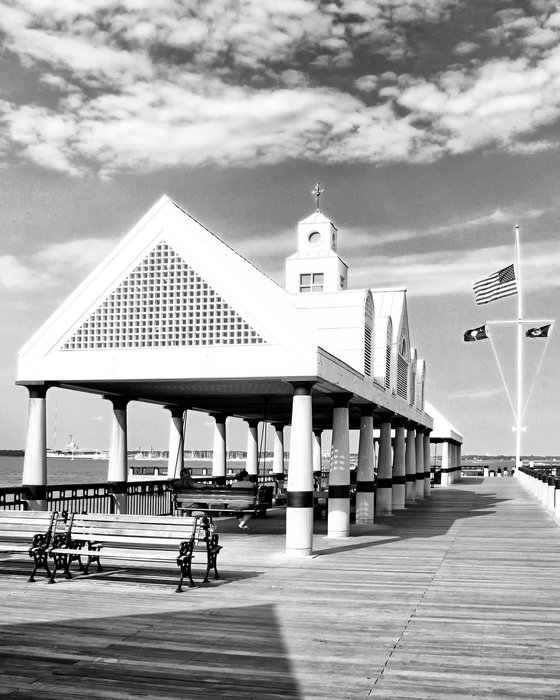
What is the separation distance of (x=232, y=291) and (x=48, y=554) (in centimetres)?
623

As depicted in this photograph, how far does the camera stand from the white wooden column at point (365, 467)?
74.3 ft

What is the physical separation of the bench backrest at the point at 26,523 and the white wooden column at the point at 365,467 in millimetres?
11368

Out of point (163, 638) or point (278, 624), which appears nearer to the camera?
point (163, 638)

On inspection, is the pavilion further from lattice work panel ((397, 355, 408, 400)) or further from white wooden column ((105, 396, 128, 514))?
lattice work panel ((397, 355, 408, 400))

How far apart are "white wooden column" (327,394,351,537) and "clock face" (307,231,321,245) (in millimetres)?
6481

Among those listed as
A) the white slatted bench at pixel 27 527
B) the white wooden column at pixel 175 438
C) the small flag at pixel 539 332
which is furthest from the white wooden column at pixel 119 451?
the small flag at pixel 539 332

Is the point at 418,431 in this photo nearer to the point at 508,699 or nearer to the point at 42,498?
the point at 42,498

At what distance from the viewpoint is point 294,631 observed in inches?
358

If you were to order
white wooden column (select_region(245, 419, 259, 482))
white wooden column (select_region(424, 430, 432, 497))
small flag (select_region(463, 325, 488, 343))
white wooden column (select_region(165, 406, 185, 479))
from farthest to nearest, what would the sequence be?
small flag (select_region(463, 325, 488, 343)) < white wooden column (select_region(424, 430, 432, 497)) < white wooden column (select_region(245, 419, 259, 482)) < white wooden column (select_region(165, 406, 185, 479))

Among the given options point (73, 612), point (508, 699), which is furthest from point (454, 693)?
point (73, 612)

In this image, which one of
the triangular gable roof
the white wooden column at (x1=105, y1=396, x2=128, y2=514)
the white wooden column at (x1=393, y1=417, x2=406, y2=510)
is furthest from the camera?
the white wooden column at (x1=393, y1=417, x2=406, y2=510)

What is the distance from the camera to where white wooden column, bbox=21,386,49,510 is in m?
16.7

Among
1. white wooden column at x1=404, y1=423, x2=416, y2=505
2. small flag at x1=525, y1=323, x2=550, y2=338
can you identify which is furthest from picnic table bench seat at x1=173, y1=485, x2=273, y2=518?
small flag at x1=525, y1=323, x2=550, y2=338

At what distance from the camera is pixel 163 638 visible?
8656mm
